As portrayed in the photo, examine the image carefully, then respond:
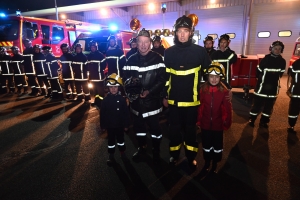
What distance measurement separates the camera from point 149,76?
3135mm

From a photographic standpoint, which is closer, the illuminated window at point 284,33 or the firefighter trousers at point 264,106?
the firefighter trousers at point 264,106

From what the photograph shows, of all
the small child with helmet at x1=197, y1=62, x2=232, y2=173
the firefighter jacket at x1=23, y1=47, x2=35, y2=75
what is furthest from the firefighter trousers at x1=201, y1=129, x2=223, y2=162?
the firefighter jacket at x1=23, y1=47, x2=35, y2=75

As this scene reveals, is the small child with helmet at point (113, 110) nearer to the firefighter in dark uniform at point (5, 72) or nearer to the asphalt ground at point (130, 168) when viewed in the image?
the asphalt ground at point (130, 168)

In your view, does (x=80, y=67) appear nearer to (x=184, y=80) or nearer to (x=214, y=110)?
(x=184, y=80)

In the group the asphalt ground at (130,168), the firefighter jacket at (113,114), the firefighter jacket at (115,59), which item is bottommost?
the asphalt ground at (130,168)

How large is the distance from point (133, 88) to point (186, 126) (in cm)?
102

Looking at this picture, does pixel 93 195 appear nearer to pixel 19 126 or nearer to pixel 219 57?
pixel 19 126

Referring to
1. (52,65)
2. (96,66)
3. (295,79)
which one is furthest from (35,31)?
(295,79)

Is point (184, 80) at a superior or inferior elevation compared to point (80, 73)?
superior

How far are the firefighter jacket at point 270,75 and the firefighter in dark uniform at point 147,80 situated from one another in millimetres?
2777

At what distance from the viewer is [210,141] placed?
121 inches

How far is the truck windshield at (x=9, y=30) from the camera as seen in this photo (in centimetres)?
859

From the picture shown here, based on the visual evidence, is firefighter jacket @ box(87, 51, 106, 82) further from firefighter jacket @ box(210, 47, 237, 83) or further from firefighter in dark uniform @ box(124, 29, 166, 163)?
firefighter jacket @ box(210, 47, 237, 83)

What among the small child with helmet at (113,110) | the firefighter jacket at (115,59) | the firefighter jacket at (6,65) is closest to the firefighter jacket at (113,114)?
the small child with helmet at (113,110)
